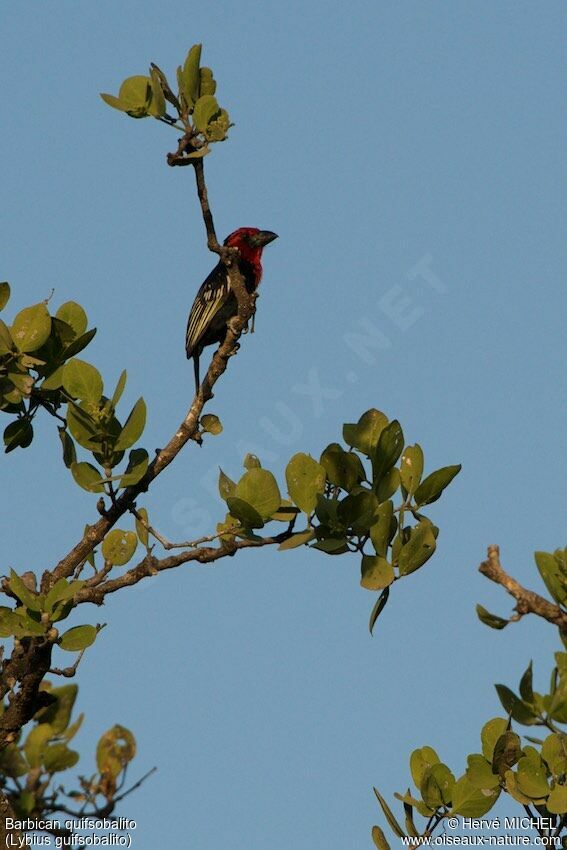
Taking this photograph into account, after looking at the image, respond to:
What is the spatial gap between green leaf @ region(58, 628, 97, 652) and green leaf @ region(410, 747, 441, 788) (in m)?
1.34

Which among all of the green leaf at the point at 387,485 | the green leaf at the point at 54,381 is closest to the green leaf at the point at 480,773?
the green leaf at the point at 387,485

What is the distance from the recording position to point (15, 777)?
19.7 feet

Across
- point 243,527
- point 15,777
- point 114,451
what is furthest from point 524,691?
point 15,777

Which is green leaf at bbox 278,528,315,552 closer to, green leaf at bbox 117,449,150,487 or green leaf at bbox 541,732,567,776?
green leaf at bbox 117,449,150,487

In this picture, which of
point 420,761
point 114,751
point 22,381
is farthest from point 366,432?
point 114,751

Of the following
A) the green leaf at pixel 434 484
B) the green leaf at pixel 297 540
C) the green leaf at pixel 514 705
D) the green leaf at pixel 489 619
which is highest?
the green leaf at pixel 297 540

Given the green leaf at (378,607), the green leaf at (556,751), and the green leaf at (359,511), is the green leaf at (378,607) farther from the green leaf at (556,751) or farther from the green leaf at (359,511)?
the green leaf at (556,751)

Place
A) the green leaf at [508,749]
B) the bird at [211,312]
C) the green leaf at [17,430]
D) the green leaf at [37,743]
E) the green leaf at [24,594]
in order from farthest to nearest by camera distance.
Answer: the bird at [211,312] → the green leaf at [37,743] → the green leaf at [17,430] → the green leaf at [24,594] → the green leaf at [508,749]

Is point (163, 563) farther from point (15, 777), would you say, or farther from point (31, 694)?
point (15, 777)

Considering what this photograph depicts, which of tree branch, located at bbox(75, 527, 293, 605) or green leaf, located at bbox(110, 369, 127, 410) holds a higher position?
green leaf, located at bbox(110, 369, 127, 410)

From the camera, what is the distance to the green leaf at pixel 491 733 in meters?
4.47

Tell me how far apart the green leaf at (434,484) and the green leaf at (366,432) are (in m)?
0.24

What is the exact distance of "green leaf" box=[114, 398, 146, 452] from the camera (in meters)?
4.94

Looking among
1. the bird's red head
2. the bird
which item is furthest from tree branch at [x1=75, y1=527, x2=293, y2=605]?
the bird's red head
